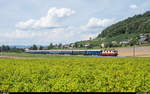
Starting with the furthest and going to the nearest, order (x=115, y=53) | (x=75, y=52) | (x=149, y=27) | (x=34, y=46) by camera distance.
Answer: (x=149, y=27)
(x=34, y=46)
(x=75, y=52)
(x=115, y=53)

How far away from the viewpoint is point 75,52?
89562 millimetres

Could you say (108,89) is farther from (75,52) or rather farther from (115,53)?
(75,52)

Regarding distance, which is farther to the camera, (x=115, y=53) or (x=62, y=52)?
(x=62, y=52)

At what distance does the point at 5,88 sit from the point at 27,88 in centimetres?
135

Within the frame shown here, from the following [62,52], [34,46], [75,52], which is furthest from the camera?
[34,46]

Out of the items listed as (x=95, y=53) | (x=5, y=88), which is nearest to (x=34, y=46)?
(x=95, y=53)

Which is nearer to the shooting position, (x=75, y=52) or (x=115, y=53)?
(x=115, y=53)

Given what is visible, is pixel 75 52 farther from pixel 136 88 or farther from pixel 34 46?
pixel 34 46

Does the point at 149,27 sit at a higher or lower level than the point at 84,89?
higher

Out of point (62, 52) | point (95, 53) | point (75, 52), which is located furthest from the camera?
point (62, 52)

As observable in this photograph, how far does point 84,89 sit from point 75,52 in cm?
7856

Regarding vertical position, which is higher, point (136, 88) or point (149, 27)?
point (149, 27)

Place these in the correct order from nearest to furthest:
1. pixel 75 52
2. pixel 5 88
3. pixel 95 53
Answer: pixel 5 88 < pixel 95 53 < pixel 75 52

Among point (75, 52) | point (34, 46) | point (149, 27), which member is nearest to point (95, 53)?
point (75, 52)
